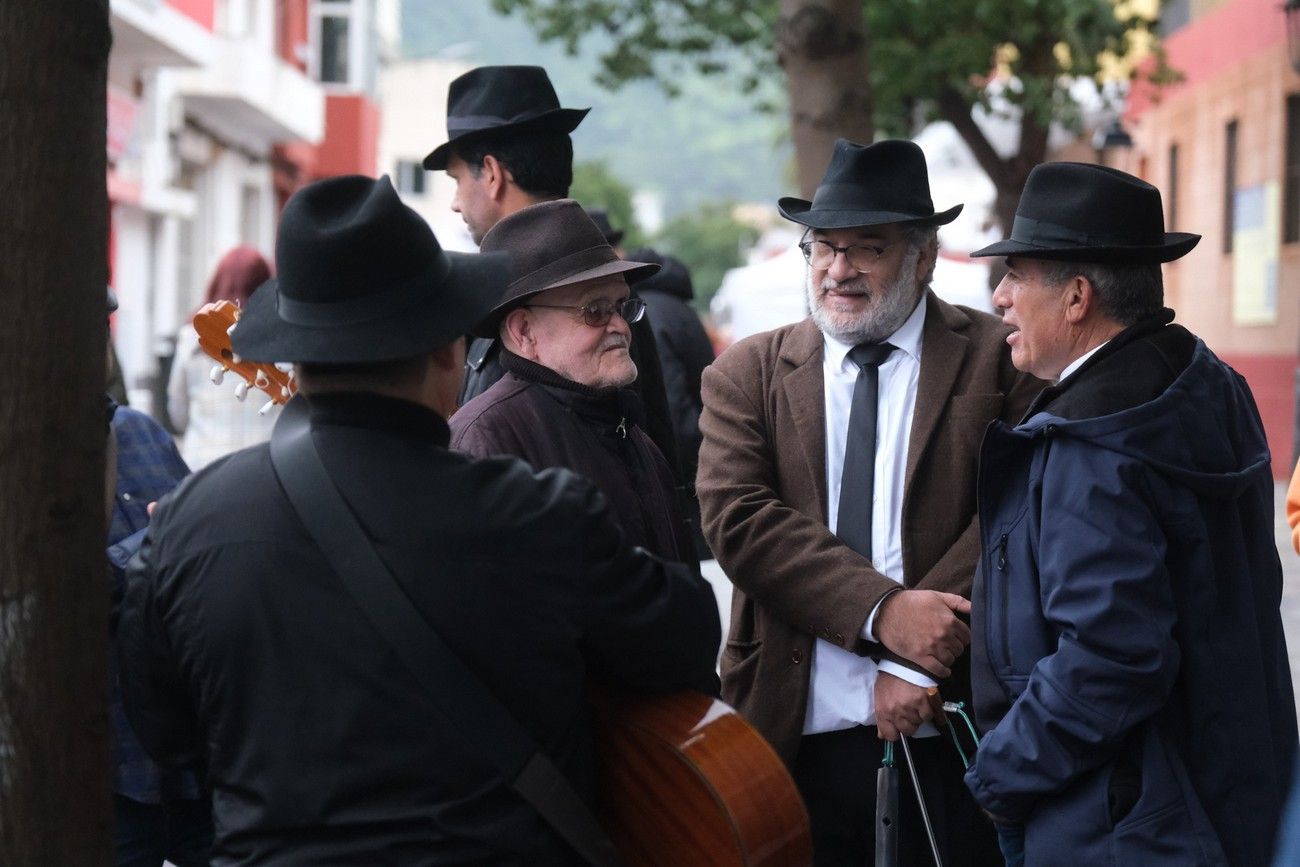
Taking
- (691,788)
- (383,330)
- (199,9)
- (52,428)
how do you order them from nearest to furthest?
(52,428) → (383,330) → (691,788) → (199,9)

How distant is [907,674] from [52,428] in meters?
2.12

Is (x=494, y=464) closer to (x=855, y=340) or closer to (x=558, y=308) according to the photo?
(x=558, y=308)

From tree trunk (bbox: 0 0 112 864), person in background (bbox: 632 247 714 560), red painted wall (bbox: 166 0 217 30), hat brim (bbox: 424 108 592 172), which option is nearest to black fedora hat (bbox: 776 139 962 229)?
hat brim (bbox: 424 108 592 172)

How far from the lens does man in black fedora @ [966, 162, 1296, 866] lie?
10.5 ft

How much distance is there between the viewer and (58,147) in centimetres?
233

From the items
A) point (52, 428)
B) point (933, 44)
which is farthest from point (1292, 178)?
point (52, 428)

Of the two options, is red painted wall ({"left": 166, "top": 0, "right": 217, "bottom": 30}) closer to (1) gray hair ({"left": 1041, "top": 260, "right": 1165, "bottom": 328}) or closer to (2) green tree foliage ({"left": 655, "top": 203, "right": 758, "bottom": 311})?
(1) gray hair ({"left": 1041, "top": 260, "right": 1165, "bottom": 328})

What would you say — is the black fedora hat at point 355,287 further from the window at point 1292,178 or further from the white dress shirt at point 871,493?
the window at point 1292,178

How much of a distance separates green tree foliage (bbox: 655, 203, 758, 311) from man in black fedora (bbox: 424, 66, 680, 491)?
8313cm

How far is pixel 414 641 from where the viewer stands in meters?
2.43

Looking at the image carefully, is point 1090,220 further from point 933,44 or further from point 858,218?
point 933,44

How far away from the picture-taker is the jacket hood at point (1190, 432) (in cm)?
326

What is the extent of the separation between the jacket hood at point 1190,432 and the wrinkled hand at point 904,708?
0.74 meters

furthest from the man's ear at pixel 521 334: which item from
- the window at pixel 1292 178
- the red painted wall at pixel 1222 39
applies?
the window at pixel 1292 178
